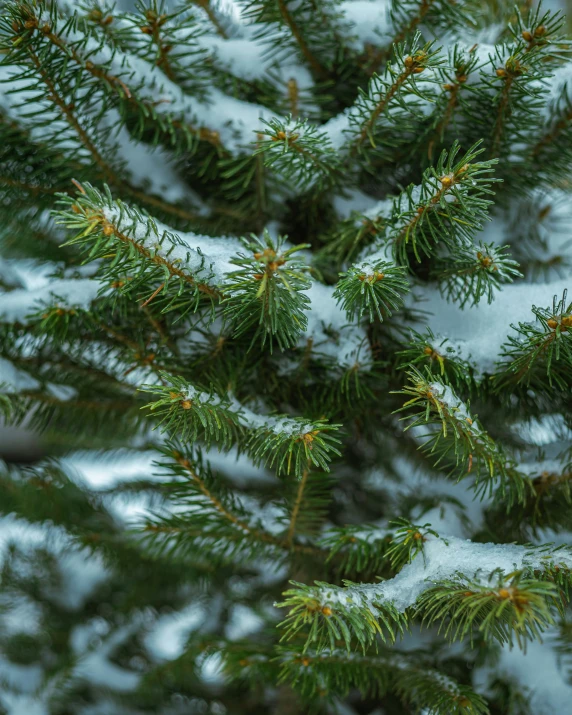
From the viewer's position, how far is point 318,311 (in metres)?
0.68

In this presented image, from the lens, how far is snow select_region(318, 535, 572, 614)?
1.61 feet

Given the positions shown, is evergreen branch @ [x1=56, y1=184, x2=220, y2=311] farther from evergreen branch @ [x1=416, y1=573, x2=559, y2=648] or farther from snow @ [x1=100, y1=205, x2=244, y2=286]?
evergreen branch @ [x1=416, y1=573, x2=559, y2=648]

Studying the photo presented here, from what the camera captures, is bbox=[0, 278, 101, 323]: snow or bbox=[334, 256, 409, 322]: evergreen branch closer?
bbox=[334, 256, 409, 322]: evergreen branch

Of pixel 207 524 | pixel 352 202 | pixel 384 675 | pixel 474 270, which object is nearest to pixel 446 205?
pixel 474 270

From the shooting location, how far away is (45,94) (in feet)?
2.05

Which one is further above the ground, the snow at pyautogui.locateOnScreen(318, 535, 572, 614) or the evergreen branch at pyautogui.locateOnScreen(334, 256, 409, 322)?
the evergreen branch at pyautogui.locateOnScreen(334, 256, 409, 322)

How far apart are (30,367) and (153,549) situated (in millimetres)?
299

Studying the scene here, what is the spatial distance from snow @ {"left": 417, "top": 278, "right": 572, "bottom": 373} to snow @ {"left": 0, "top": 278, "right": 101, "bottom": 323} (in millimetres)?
411

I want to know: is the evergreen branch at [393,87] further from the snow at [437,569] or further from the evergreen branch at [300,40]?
the snow at [437,569]

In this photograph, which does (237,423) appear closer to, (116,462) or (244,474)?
(244,474)

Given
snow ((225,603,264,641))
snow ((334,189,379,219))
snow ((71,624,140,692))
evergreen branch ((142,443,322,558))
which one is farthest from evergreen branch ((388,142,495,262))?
Result: snow ((71,624,140,692))

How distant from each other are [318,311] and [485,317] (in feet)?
0.64

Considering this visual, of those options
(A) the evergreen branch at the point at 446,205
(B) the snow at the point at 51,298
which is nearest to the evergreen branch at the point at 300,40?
(A) the evergreen branch at the point at 446,205

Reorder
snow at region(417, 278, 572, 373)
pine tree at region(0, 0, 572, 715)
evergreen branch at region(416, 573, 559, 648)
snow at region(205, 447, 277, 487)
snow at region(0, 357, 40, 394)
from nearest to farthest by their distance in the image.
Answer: evergreen branch at region(416, 573, 559, 648)
pine tree at region(0, 0, 572, 715)
snow at region(417, 278, 572, 373)
snow at region(0, 357, 40, 394)
snow at region(205, 447, 277, 487)
